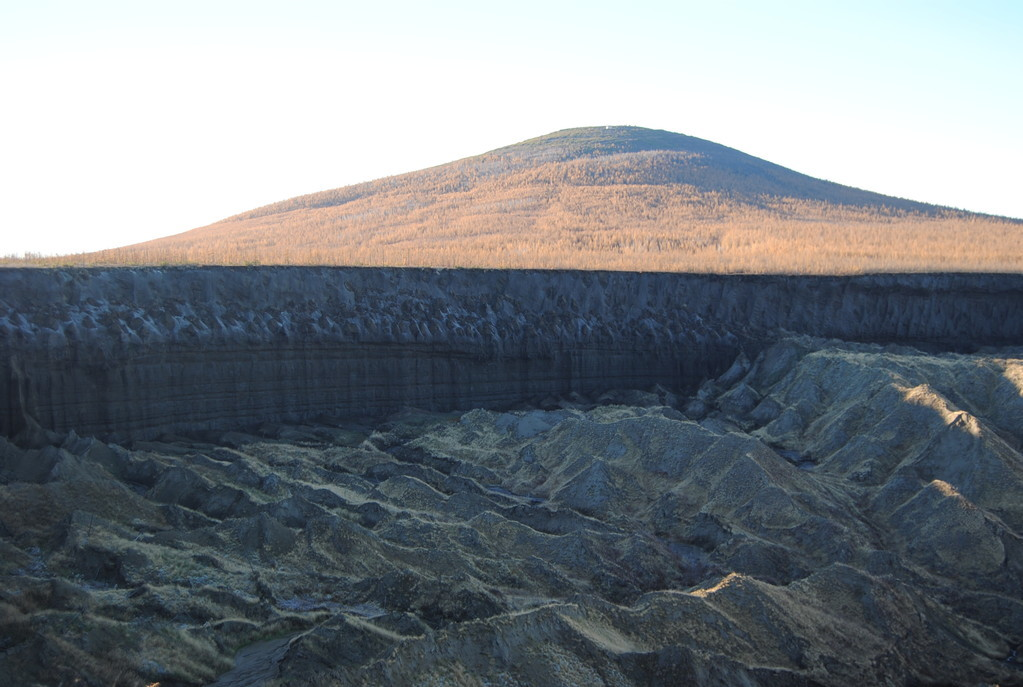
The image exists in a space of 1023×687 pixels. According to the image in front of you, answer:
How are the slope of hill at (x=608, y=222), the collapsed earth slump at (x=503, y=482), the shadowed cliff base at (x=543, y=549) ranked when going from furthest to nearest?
the slope of hill at (x=608, y=222) → the collapsed earth slump at (x=503, y=482) → the shadowed cliff base at (x=543, y=549)

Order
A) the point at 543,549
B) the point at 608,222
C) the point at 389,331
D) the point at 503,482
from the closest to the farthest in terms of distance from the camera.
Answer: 1. the point at 543,549
2. the point at 503,482
3. the point at 389,331
4. the point at 608,222

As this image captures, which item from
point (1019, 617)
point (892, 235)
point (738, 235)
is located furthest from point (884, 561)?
point (892, 235)

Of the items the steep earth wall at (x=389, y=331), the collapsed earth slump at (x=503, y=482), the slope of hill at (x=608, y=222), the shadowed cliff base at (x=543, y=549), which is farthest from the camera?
the slope of hill at (x=608, y=222)

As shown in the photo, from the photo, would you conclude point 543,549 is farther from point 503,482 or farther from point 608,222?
point 608,222

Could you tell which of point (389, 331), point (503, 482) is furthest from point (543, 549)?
point (389, 331)

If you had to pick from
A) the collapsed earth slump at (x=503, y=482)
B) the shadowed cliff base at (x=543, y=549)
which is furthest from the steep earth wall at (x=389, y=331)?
the shadowed cliff base at (x=543, y=549)

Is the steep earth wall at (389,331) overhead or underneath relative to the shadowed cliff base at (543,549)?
overhead

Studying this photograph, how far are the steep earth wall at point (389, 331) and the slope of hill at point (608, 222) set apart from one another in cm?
218

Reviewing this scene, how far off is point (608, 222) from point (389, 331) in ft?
91.5

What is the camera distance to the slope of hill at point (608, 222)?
32406 millimetres

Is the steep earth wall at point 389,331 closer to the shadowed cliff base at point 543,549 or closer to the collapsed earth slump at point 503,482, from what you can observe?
the collapsed earth slump at point 503,482

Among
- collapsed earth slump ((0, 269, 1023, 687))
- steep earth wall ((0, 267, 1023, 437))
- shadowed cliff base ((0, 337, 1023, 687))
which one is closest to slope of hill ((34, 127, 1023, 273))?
steep earth wall ((0, 267, 1023, 437))

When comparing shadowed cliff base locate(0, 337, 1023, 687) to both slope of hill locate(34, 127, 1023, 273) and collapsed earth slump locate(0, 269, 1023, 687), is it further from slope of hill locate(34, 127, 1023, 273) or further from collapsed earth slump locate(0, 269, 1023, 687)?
slope of hill locate(34, 127, 1023, 273)

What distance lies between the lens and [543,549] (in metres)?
14.3
